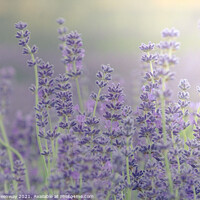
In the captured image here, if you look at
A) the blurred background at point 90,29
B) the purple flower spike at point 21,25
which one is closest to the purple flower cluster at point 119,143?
the purple flower spike at point 21,25

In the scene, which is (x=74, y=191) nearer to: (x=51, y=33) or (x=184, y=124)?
(x=184, y=124)

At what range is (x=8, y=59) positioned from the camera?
9.24 metres

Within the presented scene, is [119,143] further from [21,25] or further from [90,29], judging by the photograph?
[90,29]

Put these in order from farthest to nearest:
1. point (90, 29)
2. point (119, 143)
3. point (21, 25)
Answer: point (90, 29), point (21, 25), point (119, 143)

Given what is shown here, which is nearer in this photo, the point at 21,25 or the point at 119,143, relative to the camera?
the point at 119,143

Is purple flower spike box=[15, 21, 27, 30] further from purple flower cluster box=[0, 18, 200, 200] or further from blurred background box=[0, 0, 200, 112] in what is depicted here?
blurred background box=[0, 0, 200, 112]

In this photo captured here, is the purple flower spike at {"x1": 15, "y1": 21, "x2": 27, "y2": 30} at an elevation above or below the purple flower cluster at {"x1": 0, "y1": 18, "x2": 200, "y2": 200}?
above

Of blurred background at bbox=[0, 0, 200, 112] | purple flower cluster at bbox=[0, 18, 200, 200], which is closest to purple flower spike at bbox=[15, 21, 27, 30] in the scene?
purple flower cluster at bbox=[0, 18, 200, 200]

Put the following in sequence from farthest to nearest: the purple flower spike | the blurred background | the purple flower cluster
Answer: the blurred background
the purple flower spike
the purple flower cluster

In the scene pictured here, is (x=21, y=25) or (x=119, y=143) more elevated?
(x=21, y=25)

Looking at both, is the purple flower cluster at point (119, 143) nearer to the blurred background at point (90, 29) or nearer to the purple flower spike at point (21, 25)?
the purple flower spike at point (21, 25)

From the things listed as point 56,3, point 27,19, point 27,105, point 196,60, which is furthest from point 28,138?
point 56,3

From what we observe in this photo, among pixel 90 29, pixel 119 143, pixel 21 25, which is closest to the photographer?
pixel 119 143

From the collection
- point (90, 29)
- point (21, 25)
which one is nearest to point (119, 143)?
point (21, 25)
